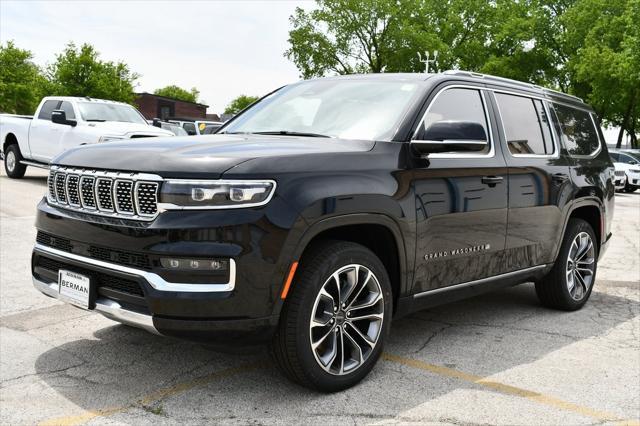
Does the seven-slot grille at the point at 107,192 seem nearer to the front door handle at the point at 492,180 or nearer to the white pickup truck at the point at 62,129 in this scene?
the front door handle at the point at 492,180

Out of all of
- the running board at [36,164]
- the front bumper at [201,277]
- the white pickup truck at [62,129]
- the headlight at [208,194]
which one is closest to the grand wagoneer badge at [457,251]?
the front bumper at [201,277]

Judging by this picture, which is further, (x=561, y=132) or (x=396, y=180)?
(x=561, y=132)

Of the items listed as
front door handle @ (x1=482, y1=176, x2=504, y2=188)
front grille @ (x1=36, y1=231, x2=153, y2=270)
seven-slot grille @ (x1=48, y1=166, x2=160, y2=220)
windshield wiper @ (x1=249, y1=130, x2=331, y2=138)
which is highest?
windshield wiper @ (x1=249, y1=130, x2=331, y2=138)

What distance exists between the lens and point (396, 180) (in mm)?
4109

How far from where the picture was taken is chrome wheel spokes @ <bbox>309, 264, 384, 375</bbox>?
3781 millimetres

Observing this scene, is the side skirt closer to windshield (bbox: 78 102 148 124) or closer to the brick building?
windshield (bbox: 78 102 148 124)

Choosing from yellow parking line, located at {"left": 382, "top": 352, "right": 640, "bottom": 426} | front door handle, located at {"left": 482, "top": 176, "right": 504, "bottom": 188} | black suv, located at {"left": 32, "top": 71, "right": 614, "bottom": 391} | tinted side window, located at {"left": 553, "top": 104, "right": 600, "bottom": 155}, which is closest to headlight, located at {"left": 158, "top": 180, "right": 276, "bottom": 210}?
black suv, located at {"left": 32, "top": 71, "right": 614, "bottom": 391}

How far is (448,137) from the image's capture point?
4246 mm

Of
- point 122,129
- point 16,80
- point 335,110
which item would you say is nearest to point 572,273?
point 335,110

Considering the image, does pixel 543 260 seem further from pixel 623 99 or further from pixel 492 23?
pixel 492 23

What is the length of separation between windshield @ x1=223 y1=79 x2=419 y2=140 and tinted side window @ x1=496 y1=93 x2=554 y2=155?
3.27 feet

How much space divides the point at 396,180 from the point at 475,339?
5.32 feet

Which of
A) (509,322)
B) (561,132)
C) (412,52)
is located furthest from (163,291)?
(412,52)

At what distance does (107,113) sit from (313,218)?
1240cm
